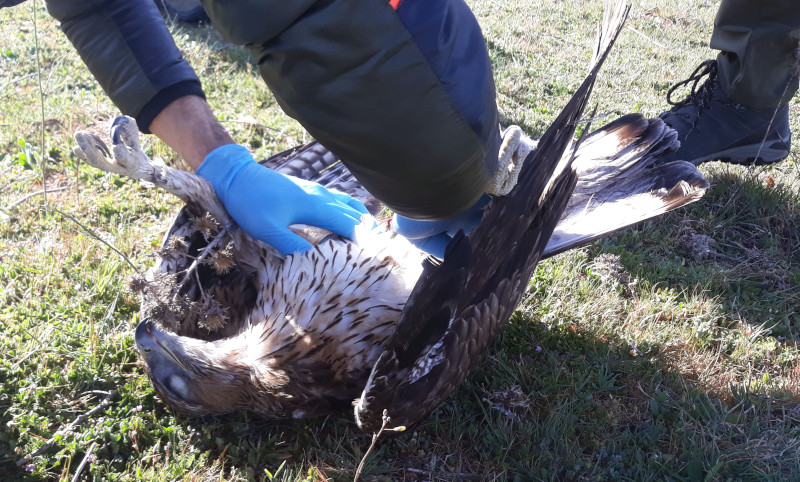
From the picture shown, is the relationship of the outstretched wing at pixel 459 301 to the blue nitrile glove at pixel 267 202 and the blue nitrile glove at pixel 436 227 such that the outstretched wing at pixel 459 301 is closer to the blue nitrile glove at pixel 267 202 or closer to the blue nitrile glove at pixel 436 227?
the blue nitrile glove at pixel 436 227

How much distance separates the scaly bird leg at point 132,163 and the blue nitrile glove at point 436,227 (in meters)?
0.95

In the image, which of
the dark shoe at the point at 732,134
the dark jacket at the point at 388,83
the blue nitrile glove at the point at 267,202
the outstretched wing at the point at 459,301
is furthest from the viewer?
the dark shoe at the point at 732,134

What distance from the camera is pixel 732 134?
12.6 ft

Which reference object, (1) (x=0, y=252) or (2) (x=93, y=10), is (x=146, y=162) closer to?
(2) (x=93, y=10)

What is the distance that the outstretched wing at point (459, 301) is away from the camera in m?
2.03

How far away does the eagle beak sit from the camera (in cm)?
228

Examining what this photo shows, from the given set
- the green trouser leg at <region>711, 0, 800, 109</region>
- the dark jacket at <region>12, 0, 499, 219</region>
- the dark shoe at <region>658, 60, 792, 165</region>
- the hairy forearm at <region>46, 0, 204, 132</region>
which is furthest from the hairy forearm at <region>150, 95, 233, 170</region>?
the green trouser leg at <region>711, 0, 800, 109</region>

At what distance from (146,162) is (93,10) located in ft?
2.60

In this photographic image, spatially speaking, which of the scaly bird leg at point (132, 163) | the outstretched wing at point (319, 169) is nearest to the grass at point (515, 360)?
the scaly bird leg at point (132, 163)

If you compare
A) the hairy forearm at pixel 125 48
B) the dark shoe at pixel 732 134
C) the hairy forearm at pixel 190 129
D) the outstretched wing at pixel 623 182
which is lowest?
the dark shoe at pixel 732 134

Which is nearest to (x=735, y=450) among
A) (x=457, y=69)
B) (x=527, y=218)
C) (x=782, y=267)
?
(x=527, y=218)

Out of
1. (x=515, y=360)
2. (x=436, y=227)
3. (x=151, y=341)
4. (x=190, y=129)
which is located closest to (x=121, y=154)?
(x=190, y=129)

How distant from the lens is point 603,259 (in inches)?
125

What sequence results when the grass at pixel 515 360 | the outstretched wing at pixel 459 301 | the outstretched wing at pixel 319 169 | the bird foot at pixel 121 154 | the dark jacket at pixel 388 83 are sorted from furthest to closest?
the outstretched wing at pixel 319 169
the bird foot at pixel 121 154
the grass at pixel 515 360
the outstretched wing at pixel 459 301
the dark jacket at pixel 388 83
